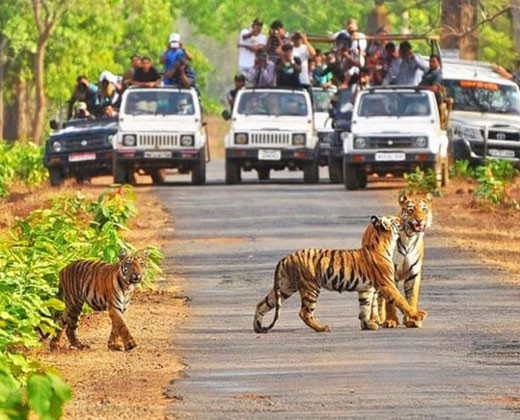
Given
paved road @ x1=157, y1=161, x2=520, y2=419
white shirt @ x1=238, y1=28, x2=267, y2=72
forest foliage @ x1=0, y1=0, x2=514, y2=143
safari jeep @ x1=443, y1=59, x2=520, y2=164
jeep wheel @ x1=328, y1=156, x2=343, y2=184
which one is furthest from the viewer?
forest foliage @ x1=0, y1=0, x2=514, y2=143

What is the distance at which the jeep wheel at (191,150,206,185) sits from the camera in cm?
3819

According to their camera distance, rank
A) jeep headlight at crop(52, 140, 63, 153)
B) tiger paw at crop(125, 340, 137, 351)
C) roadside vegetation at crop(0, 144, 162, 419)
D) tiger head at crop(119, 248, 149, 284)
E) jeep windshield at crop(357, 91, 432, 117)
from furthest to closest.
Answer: jeep headlight at crop(52, 140, 63, 153), jeep windshield at crop(357, 91, 432, 117), tiger paw at crop(125, 340, 137, 351), tiger head at crop(119, 248, 149, 284), roadside vegetation at crop(0, 144, 162, 419)

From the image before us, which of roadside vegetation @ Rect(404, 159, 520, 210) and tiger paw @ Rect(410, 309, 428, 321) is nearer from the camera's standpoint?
tiger paw @ Rect(410, 309, 428, 321)

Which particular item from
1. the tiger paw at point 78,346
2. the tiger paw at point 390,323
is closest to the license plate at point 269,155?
the tiger paw at point 390,323

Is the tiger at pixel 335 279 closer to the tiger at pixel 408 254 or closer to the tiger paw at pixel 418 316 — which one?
the tiger paw at pixel 418 316

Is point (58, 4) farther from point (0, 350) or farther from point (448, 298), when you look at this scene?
point (0, 350)

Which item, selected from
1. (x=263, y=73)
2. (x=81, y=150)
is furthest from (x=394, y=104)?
(x=81, y=150)

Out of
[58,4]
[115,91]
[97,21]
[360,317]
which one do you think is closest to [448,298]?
[360,317]

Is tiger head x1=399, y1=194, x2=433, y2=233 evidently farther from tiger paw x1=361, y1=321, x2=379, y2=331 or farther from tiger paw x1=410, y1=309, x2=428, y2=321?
tiger paw x1=361, y1=321, x2=379, y2=331

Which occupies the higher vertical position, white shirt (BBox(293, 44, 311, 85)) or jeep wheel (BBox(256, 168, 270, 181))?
white shirt (BBox(293, 44, 311, 85))

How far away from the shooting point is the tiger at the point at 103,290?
589 inches

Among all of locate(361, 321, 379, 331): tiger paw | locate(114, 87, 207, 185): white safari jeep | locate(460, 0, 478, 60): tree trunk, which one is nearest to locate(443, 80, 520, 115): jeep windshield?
locate(114, 87, 207, 185): white safari jeep

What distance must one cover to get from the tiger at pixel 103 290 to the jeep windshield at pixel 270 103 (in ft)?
75.6

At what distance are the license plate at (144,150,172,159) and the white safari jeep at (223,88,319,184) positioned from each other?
1161 millimetres
